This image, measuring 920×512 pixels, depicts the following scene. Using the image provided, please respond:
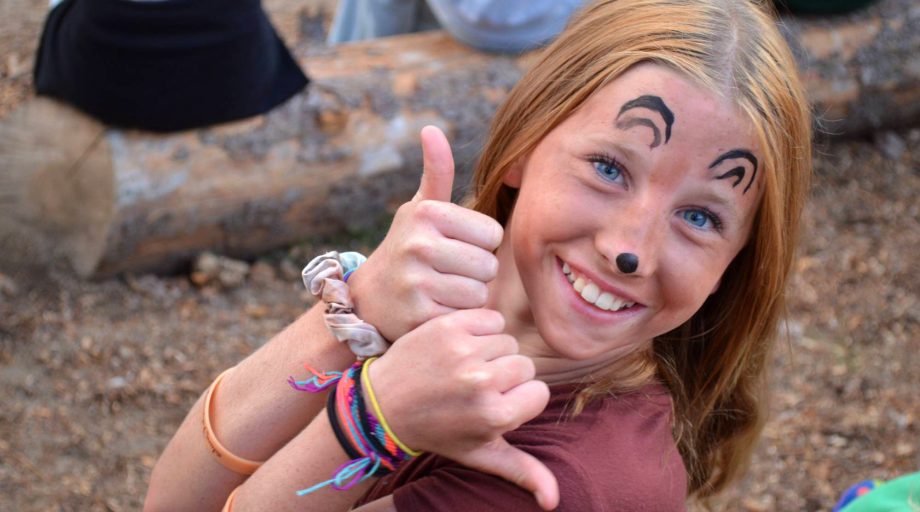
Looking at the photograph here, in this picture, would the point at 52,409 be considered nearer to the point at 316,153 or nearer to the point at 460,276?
the point at 316,153

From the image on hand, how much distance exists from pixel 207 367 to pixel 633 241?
2.40m

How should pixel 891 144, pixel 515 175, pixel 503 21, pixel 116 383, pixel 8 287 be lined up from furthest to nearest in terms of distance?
1. pixel 891 144
2. pixel 503 21
3. pixel 8 287
4. pixel 116 383
5. pixel 515 175

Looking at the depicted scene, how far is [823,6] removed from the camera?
16.3 feet

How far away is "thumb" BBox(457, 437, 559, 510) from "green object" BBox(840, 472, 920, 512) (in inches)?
45.6

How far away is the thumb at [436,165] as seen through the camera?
59.6 inches

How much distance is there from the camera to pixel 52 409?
3367 millimetres

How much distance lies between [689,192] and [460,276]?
1.21ft

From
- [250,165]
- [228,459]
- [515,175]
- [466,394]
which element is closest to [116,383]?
[250,165]

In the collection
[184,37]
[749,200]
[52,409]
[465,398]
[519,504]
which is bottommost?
[52,409]

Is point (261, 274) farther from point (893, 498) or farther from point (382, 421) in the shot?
point (382, 421)

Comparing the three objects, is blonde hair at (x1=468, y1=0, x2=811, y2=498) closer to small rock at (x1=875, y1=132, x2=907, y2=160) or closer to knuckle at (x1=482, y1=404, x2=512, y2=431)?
knuckle at (x1=482, y1=404, x2=512, y2=431)

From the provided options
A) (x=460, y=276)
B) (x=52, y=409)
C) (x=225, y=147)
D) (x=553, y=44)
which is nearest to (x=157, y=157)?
(x=225, y=147)

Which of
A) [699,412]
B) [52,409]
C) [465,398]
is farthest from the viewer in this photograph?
[52,409]

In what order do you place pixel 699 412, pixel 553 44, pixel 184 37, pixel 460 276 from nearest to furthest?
1. pixel 460 276
2. pixel 553 44
3. pixel 699 412
4. pixel 184 37
